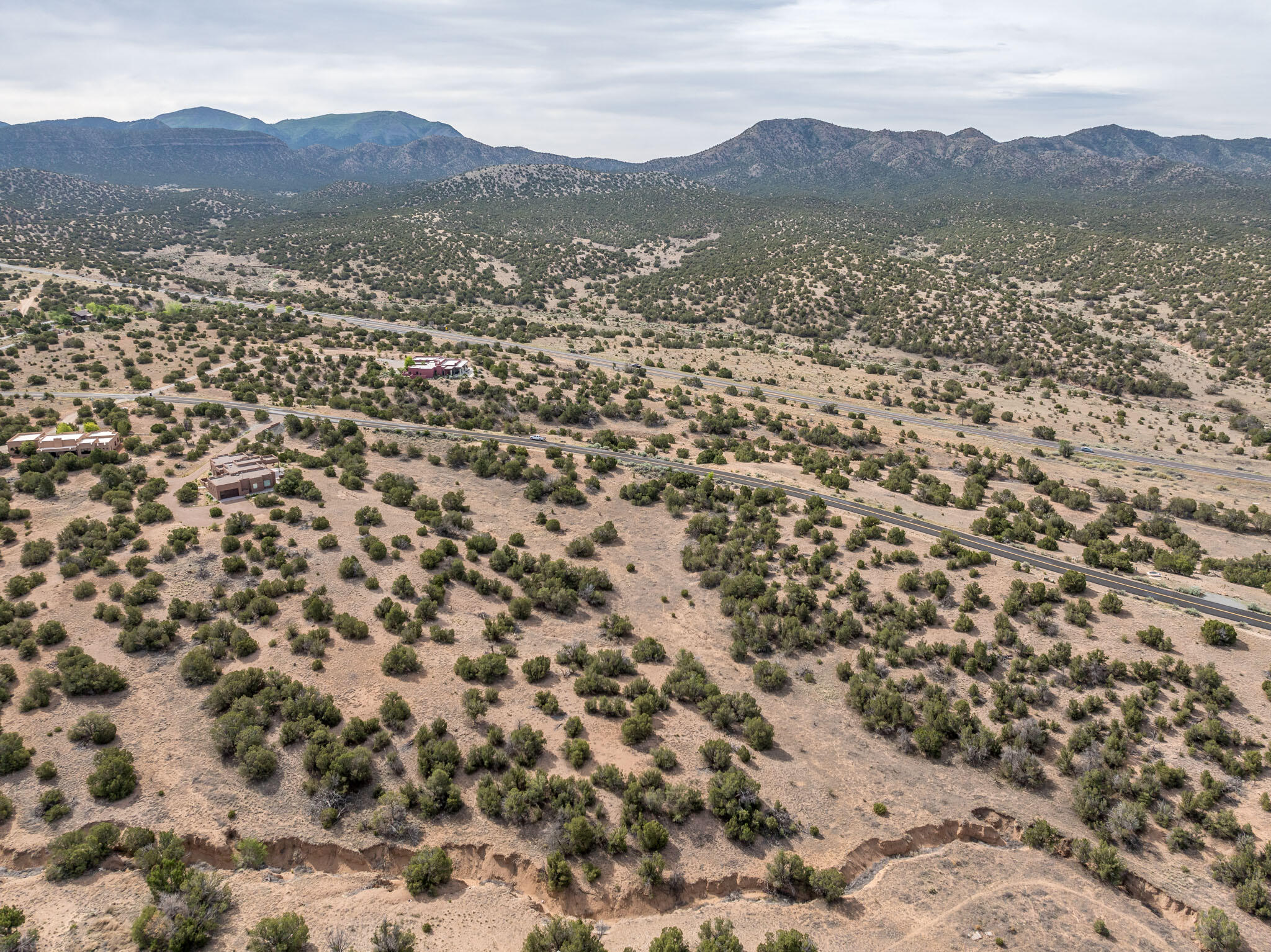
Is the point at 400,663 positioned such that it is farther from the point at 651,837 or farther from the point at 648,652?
the point at 651,837

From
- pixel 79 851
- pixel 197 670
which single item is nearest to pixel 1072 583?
pixel 197 670

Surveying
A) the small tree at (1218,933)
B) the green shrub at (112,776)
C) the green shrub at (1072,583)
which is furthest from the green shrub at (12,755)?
the green shrub at (1072,583)

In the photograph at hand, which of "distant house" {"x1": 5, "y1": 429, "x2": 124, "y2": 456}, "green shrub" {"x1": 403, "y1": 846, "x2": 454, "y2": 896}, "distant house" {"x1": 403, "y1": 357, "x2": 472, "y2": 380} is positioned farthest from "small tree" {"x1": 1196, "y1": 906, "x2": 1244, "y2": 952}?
"distant house" {"x1": 403, "y1": 357, "x2": 472, "y2": 380}

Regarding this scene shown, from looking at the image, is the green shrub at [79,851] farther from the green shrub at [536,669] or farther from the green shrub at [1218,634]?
the green shrub at [1218,634]

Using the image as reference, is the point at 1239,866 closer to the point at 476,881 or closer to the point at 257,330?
the point at 476,881

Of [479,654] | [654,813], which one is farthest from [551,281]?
[654,813]

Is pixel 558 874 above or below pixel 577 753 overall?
below
